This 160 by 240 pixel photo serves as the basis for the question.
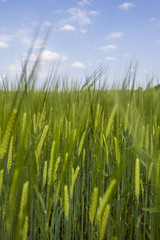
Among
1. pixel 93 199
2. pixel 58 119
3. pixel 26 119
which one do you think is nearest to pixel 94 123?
pixel 58 119

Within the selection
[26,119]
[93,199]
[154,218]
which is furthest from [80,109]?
[93,199]

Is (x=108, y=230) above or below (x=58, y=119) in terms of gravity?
below

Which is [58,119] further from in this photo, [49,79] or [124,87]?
[124,87]

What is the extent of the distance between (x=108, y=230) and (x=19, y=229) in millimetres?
424

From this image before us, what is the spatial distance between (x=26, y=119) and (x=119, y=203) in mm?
374

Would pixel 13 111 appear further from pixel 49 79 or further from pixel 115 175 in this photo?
pixel 49 79

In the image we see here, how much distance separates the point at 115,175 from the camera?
1.62ft

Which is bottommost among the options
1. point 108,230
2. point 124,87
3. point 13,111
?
point 108,230

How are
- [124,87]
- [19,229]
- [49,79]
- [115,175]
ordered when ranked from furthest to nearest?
[124,87], [49,79], [115,175], [19,229]

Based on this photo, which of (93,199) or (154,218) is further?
(154,218)

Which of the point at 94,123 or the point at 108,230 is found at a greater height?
the point at 94,123

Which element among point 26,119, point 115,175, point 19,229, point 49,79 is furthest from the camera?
point 49,79

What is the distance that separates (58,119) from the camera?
29.3 inches

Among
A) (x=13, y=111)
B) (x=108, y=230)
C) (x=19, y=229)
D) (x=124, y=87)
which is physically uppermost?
(x=124, y=87)
